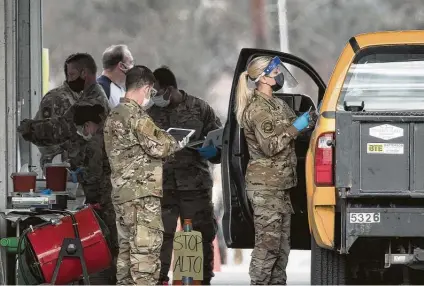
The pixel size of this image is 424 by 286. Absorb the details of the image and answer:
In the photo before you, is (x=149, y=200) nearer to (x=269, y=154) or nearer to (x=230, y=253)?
(x=269, y=154)

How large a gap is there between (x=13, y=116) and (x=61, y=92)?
105cm

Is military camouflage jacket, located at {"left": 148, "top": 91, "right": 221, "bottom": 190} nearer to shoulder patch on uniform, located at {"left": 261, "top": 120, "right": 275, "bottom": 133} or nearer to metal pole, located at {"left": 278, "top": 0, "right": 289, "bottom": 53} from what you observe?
shoulder patch on uniform, located at {"left": 261, "top": 120, "right": 275, "bottom": 133}

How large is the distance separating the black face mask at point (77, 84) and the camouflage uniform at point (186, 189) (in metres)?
0.78

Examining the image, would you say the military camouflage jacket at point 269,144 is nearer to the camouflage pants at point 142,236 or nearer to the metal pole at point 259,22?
the camouflage pants at point 142,236

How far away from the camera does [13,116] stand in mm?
12000

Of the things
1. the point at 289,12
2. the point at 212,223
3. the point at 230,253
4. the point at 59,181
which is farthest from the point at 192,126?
the point at 289,12

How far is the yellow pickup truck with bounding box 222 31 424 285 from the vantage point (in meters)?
9.62

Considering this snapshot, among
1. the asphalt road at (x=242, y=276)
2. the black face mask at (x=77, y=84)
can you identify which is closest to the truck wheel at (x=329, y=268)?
the black face mask at (x=77, y=84)

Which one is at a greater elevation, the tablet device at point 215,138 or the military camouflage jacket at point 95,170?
the tablet device at point 215,138

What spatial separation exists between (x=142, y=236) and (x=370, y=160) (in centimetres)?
200

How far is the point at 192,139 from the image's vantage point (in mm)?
13516

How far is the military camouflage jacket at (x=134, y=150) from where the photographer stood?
1069cm

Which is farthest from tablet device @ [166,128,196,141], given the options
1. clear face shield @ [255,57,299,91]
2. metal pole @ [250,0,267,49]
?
metal pole @ [250,0,267,49]

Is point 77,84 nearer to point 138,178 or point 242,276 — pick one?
point 138,178
